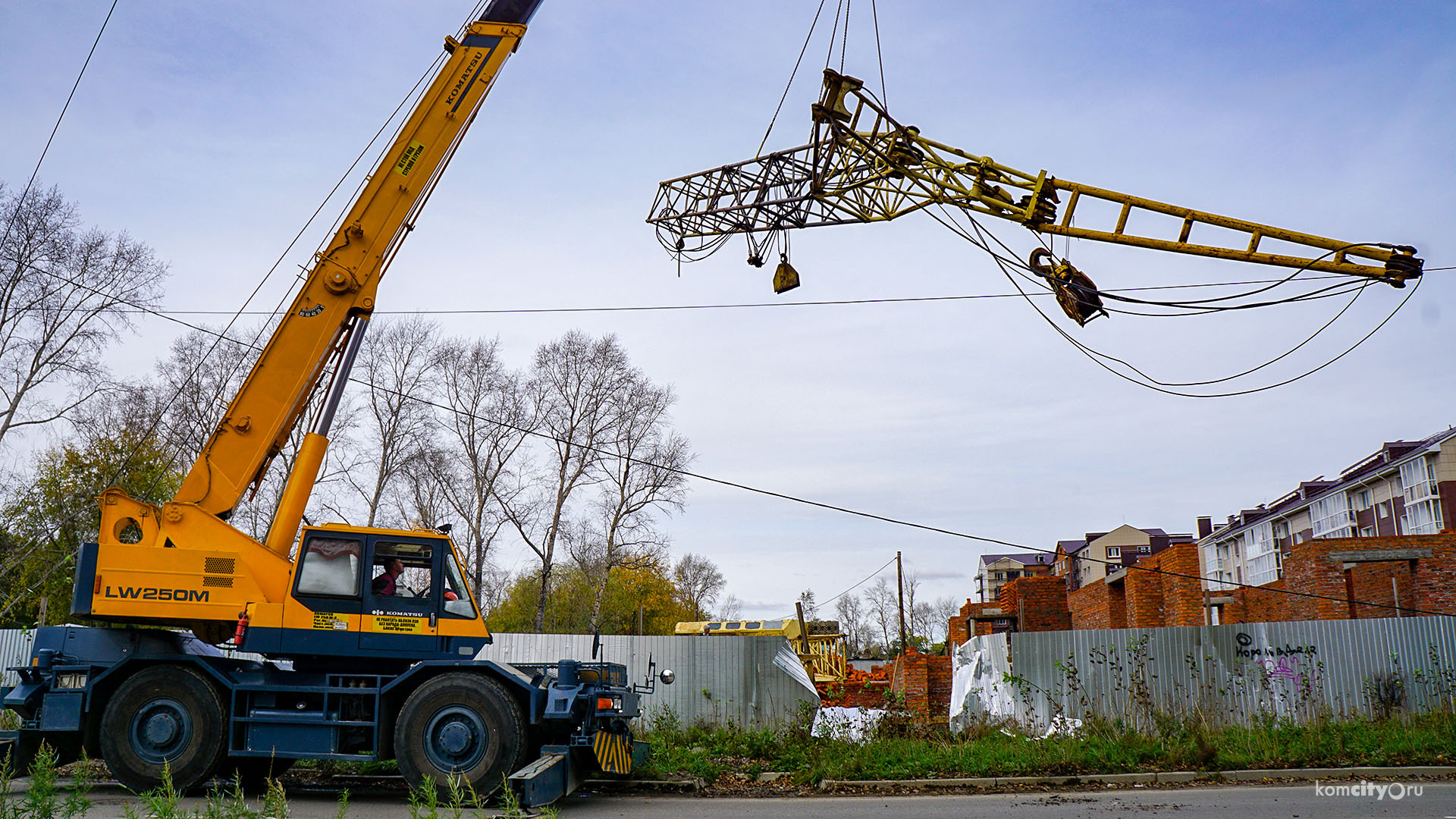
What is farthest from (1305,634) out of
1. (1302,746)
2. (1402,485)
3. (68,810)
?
(1402,485)

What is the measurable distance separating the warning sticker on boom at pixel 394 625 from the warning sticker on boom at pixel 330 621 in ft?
0.85

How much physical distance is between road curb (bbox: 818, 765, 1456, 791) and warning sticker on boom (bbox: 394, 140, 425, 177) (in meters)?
8.83

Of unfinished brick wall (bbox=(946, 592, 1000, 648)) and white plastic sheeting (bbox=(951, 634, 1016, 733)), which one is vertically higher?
unfinished brick wall (bbox=(946, 592, 1000, 648))

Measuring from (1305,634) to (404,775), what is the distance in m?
13.5

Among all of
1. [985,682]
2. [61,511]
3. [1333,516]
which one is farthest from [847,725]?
[1333,516]

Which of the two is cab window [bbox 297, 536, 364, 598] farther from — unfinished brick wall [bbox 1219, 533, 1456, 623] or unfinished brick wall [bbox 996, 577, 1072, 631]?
unfinished brick wall [bbox 1219, 533, 1456, 623]

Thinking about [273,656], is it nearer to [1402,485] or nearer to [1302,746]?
[1302,746]

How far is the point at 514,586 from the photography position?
2355 inches

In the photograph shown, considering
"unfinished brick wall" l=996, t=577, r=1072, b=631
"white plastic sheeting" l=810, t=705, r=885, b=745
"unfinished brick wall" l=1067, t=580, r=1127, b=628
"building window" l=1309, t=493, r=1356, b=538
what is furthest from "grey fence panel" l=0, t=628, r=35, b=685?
"building window" l=1309, t=493, r=1356, b=538

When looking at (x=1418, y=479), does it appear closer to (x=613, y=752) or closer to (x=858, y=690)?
(x=858, y=690)

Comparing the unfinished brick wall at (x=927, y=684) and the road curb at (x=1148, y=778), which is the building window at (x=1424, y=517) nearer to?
the unfinished brick wall at (x=927, y=684)

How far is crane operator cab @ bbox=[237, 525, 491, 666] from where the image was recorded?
9.88 m

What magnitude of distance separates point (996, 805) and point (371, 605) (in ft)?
22.4

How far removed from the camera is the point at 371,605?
10.0 meters
